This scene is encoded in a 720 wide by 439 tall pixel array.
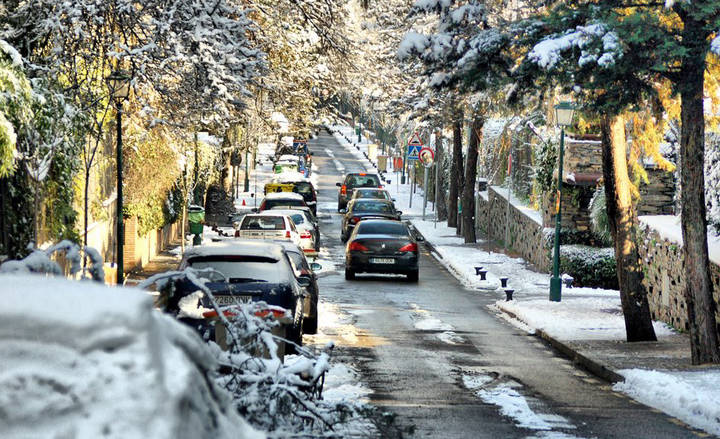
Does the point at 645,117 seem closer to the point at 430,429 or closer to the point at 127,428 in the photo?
the point at 430,429

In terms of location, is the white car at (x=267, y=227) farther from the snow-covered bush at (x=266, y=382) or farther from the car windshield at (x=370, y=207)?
the snow-covered bush at (x=266, y=382)

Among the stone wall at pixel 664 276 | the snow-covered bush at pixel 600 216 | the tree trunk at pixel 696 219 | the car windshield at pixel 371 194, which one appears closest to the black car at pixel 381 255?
the snow-covered bush at pixel 600 216

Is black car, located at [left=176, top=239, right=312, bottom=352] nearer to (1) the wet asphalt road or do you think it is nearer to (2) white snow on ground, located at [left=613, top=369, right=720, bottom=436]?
(1) the wet asphalt road

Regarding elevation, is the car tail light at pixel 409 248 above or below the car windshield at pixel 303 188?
below

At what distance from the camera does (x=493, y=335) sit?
20.2 metres

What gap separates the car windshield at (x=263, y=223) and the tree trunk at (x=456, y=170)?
11035 mm

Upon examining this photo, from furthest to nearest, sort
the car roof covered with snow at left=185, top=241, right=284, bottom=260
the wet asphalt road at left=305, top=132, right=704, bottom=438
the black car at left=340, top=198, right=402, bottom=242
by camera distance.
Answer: the black car at left=340, top=198, right=402, bottom=242 < the car roof covered with snow at left=185, top=241, right=284, bottom=260 < the wet asphalt road at left=305, top=132, right=704, bottom=438

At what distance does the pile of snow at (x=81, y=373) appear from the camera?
304cm

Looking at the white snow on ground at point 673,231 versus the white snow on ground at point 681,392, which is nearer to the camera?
the white snow on ground at point 681,392

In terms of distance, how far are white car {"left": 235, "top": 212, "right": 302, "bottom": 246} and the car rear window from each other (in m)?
28.2

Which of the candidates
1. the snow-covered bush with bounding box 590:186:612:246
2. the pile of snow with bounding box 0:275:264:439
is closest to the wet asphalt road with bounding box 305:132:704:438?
the snow-covered bush with bounding box 590:186:612:246

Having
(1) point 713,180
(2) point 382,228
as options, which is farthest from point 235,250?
(2) point 382,228

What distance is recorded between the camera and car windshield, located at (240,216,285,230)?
30422mm

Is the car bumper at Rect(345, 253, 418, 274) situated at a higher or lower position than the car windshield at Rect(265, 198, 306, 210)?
lower
